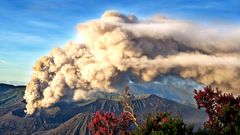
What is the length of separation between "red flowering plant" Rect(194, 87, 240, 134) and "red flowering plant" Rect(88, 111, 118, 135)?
5230mm

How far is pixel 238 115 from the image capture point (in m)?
18.6

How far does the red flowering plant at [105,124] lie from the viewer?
21734 millimetres

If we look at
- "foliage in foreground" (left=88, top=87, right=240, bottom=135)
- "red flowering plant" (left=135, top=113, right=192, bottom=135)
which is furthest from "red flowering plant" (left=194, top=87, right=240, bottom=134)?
"red flowering plant" (left=135, top=113, right=192, bottom=135)

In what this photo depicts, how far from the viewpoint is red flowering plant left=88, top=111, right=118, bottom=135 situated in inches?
856

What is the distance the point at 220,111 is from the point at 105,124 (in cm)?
676

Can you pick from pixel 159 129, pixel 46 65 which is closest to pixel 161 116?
pixel 159 129

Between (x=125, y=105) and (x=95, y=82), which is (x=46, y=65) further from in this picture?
(x=125, y=105)

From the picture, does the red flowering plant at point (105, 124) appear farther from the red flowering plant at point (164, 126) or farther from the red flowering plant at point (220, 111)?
the red flowering plant at point (220, 111)

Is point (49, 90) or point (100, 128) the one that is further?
point (49, 90)

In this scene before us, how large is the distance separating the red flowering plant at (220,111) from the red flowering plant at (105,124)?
17.2ft

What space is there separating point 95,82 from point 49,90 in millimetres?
44230

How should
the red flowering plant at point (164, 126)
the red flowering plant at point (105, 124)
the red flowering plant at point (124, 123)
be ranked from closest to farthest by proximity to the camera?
1. the red flowering plant at point (164, 126)
2. the red flowering plant at point (105, 124)
3. the red flowering plant at point (124, 123)

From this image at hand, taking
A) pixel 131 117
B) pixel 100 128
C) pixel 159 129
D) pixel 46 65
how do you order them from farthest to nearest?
1. pixel 46 65
2. pixel 131 117
3. pixel 100 128
4. pixel 159 129

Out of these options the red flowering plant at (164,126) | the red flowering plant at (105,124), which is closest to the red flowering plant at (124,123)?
the red flowering plant at (105,124)
